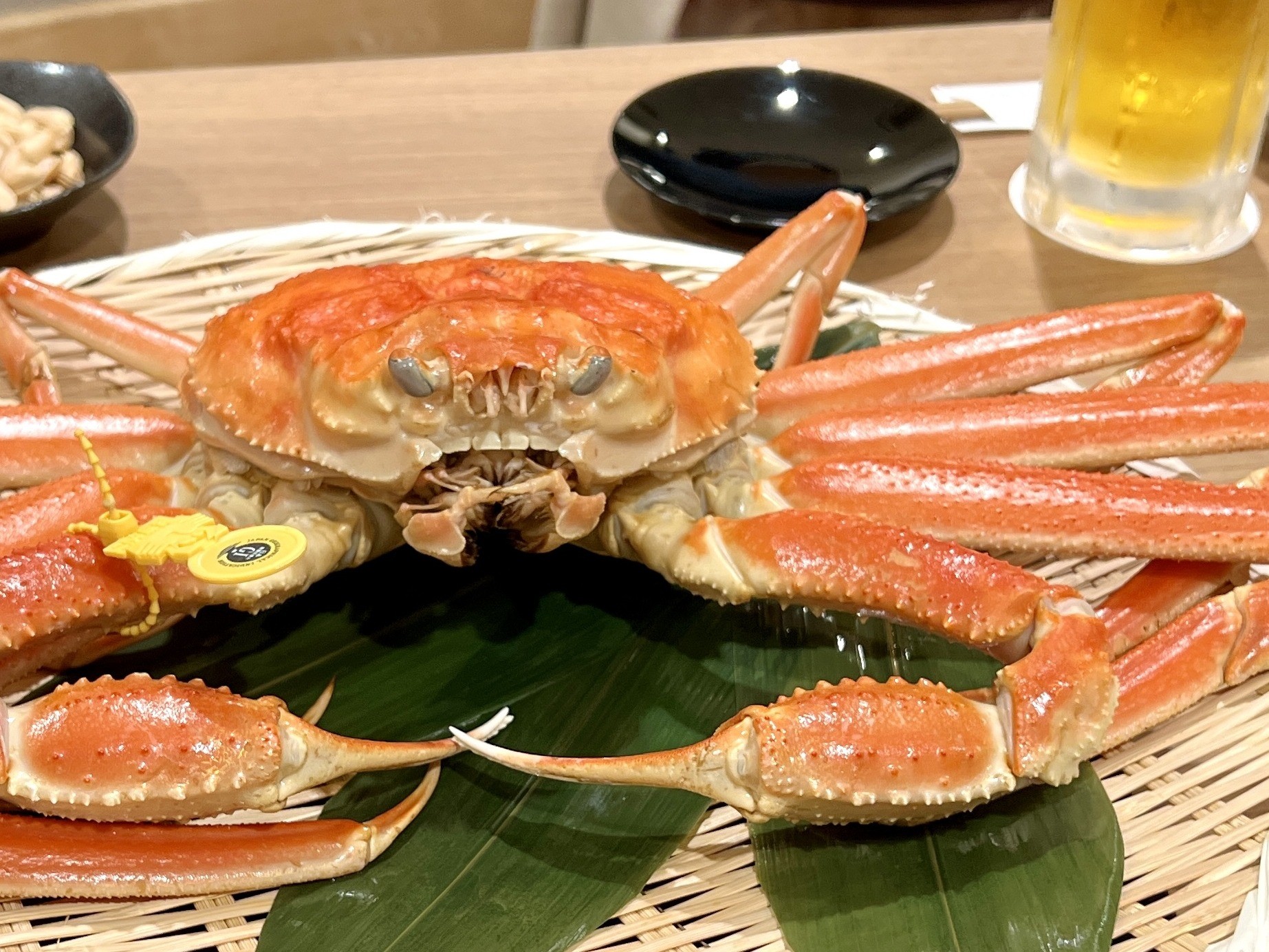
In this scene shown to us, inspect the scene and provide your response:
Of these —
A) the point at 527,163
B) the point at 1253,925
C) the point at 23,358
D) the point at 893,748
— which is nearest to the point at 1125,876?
the point at 1253,925

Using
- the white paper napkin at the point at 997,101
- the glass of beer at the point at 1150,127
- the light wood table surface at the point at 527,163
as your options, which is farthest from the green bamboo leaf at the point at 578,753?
the white paper napkin at the point at 997,101

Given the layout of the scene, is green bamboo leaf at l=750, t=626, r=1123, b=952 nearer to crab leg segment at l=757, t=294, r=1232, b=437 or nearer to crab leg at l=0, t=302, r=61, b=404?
crab leg segment at l=757, t=294, r=1232, b=437

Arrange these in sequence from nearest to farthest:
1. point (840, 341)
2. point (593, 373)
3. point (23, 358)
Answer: point (593, 373) < point (23, 358) < point (840, 341)

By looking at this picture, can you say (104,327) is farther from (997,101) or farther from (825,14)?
(825,14)

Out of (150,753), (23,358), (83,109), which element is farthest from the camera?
(83,109)

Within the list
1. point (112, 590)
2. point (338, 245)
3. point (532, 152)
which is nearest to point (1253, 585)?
point (112, 590)

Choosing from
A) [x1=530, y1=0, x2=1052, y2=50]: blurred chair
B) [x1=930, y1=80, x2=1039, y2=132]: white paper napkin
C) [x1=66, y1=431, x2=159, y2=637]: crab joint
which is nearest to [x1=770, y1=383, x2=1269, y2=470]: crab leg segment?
[x1=66, y1=431, x2=159, y2=637]: crab joint
